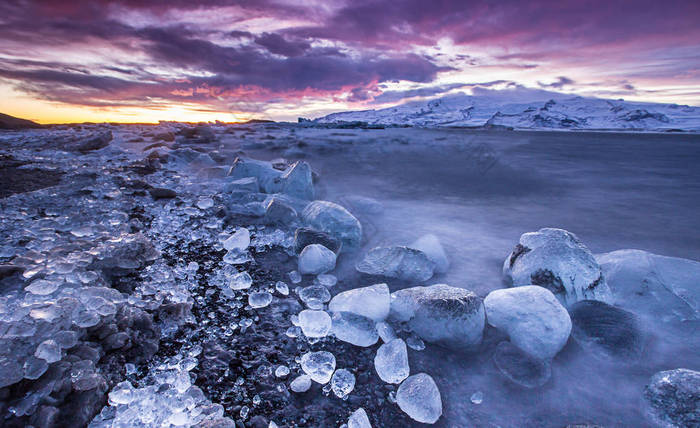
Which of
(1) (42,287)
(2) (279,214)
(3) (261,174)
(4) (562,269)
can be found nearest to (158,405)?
(1) (42,287)

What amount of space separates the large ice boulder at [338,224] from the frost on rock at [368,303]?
0.65 meters

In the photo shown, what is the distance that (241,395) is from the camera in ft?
3.15

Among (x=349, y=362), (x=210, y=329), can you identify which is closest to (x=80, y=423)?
(x=210, y=329)

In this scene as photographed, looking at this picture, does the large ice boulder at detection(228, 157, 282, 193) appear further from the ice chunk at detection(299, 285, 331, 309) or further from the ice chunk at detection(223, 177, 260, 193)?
the ice chunk at detection(299, 285, 331, 309)

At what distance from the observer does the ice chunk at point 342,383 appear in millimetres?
1004

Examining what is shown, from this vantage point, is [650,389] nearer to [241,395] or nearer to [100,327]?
[241,395]

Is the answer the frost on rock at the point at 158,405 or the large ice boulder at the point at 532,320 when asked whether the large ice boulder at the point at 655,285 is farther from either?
the frost on rock at the point at 158,405

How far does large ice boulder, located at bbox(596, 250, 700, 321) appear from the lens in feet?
4.38

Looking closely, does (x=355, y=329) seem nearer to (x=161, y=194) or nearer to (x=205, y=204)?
(x=205, y=204)

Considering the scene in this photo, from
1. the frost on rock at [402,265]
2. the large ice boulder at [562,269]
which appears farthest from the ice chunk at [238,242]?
the large ice boulder at [562,269]

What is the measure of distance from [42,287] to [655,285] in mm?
2685

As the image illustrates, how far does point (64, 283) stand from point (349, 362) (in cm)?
128

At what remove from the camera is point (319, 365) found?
1075 mm

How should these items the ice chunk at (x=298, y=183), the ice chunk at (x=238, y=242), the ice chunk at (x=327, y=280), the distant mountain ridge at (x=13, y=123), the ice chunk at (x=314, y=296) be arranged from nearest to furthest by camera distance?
1. the ice chunk at (x=314, y=296)
2. the ice chunk at (x=327, y=280)
3. the ice chunk at (x=238, y=242)
4. the ice chunk at (x=298, y=183)
5. the distant mountain ridge at (x=13, y=123)
